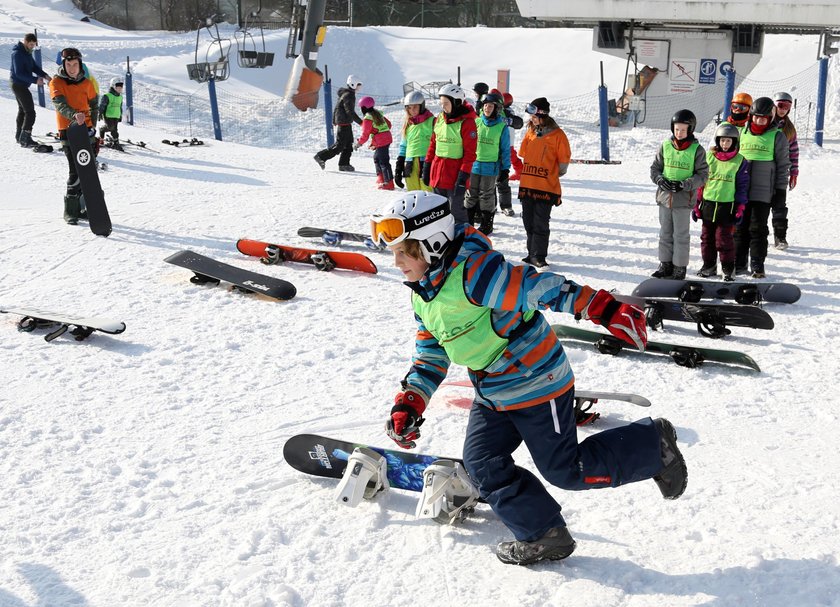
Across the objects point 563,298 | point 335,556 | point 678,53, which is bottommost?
point 335,556

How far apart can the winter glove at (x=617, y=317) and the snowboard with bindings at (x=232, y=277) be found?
4499 millimetres

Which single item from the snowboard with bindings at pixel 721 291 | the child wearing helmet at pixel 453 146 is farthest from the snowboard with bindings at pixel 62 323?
the snowboard with bindings at pixel 721 291

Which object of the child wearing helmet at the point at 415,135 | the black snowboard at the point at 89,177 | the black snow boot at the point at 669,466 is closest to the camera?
the black snow boot at the point at 669,466

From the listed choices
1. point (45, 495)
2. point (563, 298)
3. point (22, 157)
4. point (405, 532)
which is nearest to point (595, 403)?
point (405, 532)

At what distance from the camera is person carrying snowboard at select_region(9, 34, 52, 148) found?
13.1 metres

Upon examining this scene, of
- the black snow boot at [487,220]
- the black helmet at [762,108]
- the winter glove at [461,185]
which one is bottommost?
the black snow boot at [487,220]

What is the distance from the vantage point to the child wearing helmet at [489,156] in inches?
345

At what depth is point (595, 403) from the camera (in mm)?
4762

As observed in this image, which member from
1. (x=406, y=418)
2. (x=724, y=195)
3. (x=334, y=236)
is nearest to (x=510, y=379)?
(x=406, y=418)

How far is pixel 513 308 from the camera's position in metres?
2.95

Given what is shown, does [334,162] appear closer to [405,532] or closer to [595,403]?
[595,403]

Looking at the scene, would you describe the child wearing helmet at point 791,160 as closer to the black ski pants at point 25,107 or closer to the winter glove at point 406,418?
the winter glove at point 406,418

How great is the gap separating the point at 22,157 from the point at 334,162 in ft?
18.7

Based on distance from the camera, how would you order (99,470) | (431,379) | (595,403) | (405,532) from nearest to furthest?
(431,379)
(405,532)
(99,470)
(595,403)
